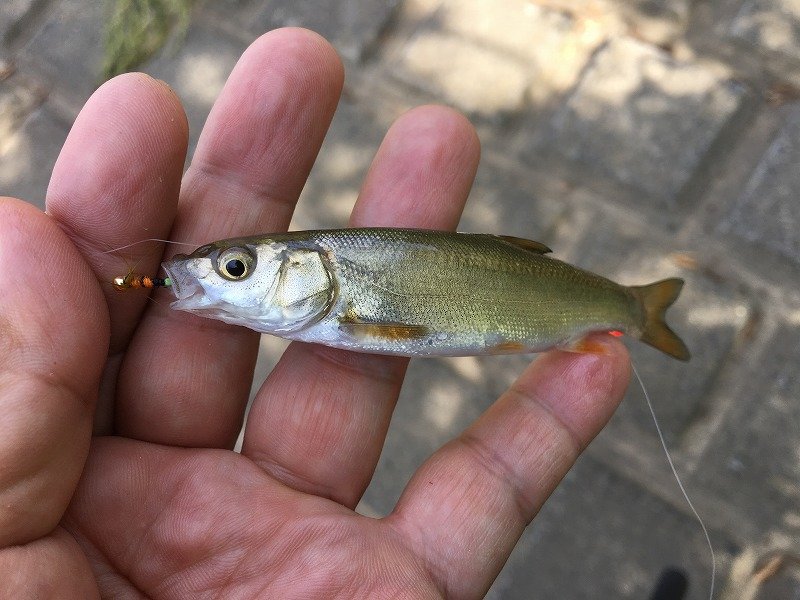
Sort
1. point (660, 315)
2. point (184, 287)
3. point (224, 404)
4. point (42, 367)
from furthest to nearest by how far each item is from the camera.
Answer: point (660, 315) → point (224, 404) → point (184, 287) → point (42, 367)

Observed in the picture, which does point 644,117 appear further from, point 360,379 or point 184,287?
point 184,287

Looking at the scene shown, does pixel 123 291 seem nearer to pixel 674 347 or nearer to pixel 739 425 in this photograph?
pixel 674 347

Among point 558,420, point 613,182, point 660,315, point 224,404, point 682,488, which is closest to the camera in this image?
point 224,404

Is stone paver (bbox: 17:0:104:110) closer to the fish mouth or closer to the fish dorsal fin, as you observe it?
the fish mouth

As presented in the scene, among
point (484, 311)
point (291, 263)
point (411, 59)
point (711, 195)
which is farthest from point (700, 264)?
point (291, 263)

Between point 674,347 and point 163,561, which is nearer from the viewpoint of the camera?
point 163,561

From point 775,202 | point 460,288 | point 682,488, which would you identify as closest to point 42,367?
point 460,288
